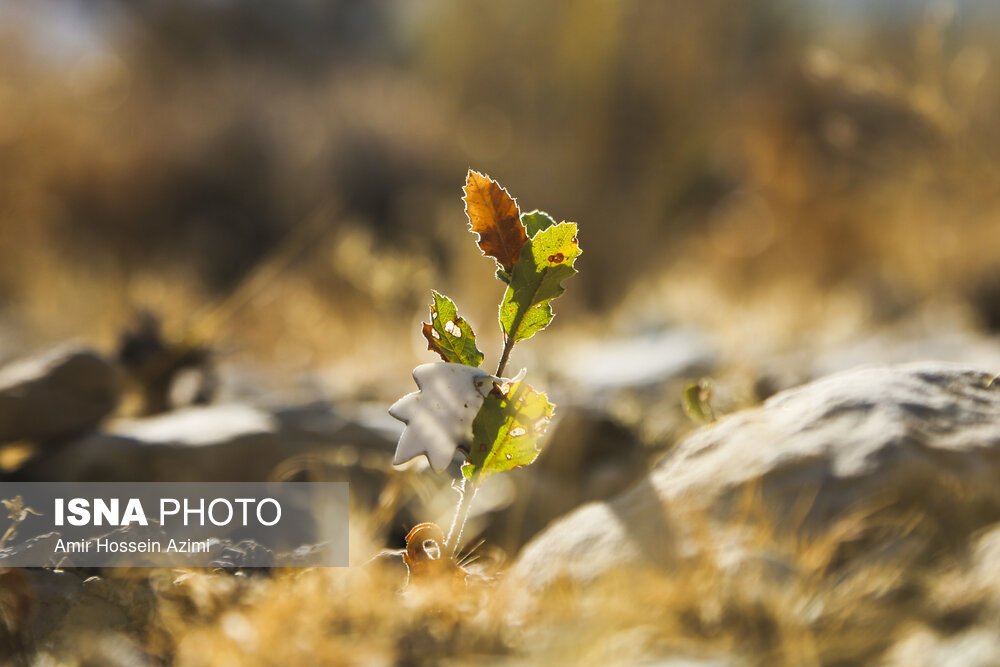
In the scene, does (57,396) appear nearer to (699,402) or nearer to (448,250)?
(699,402)

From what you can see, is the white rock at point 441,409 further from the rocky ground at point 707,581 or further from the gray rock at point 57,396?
the gray rock at point 57,396

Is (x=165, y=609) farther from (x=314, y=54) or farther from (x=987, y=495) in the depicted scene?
(x=314, y=54)

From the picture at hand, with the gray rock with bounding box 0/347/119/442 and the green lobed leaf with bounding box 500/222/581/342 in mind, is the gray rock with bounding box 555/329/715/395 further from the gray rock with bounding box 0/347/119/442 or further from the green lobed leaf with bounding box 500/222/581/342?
the green lobed leaf with bounding box 500/222/581/342

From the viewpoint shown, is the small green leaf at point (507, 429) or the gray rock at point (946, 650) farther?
the small green leaf at point (507, 429)

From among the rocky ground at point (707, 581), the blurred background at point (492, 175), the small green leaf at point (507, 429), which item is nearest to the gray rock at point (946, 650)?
the rocky ground at point (707, 581)

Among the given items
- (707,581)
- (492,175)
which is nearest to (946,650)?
(707,581)

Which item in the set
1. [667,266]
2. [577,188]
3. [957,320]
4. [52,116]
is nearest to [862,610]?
[957,320]
